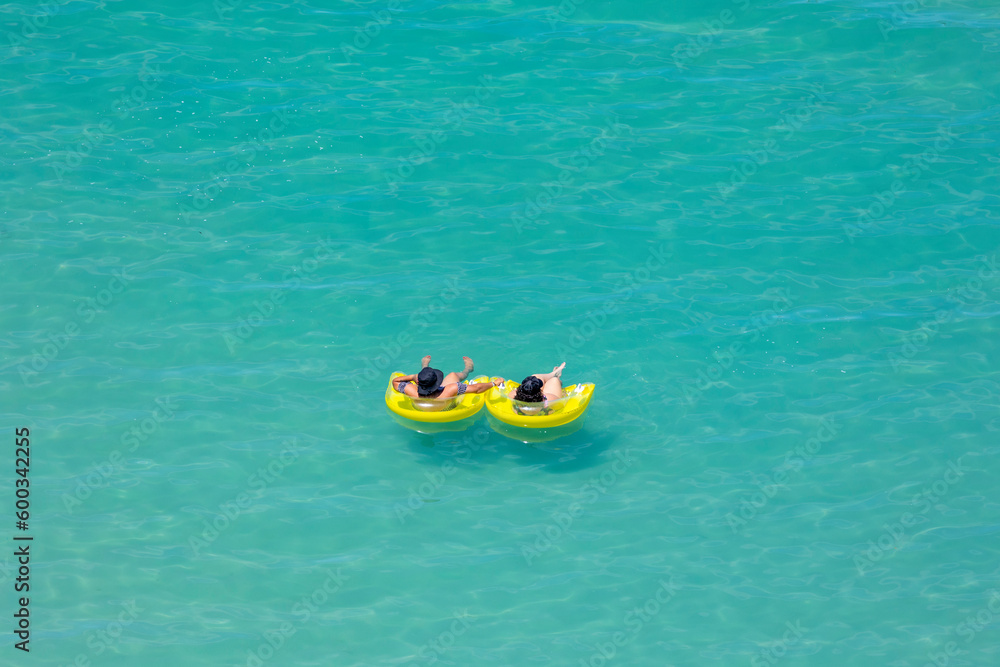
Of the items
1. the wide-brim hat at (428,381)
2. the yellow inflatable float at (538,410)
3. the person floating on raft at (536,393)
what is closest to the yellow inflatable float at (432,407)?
the wide-brim hat at (428,381)

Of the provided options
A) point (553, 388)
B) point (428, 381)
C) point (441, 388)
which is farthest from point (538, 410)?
point (428, 381)

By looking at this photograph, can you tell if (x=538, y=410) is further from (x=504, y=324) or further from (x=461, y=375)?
(x=504, y=324)

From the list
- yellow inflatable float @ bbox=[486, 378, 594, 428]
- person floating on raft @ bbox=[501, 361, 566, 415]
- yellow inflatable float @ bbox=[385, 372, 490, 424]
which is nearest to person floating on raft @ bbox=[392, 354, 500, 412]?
yellow inflatable float @ bbox=[385, 372, 490, 424]

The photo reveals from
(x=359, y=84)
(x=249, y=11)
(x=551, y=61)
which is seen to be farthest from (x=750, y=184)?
(x=249, y=11)

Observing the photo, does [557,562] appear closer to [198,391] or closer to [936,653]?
[936,653]

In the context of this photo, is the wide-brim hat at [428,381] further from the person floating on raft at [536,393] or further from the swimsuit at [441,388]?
the person floating on raft at [536,393]

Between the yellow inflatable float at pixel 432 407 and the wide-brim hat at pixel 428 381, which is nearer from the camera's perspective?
the wide-brim hat at pixel 428 381

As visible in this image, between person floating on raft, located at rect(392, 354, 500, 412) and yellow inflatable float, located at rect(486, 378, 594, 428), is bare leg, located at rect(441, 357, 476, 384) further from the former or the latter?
yellow inflatable float, located at rect(486, 378, 594, 428)
